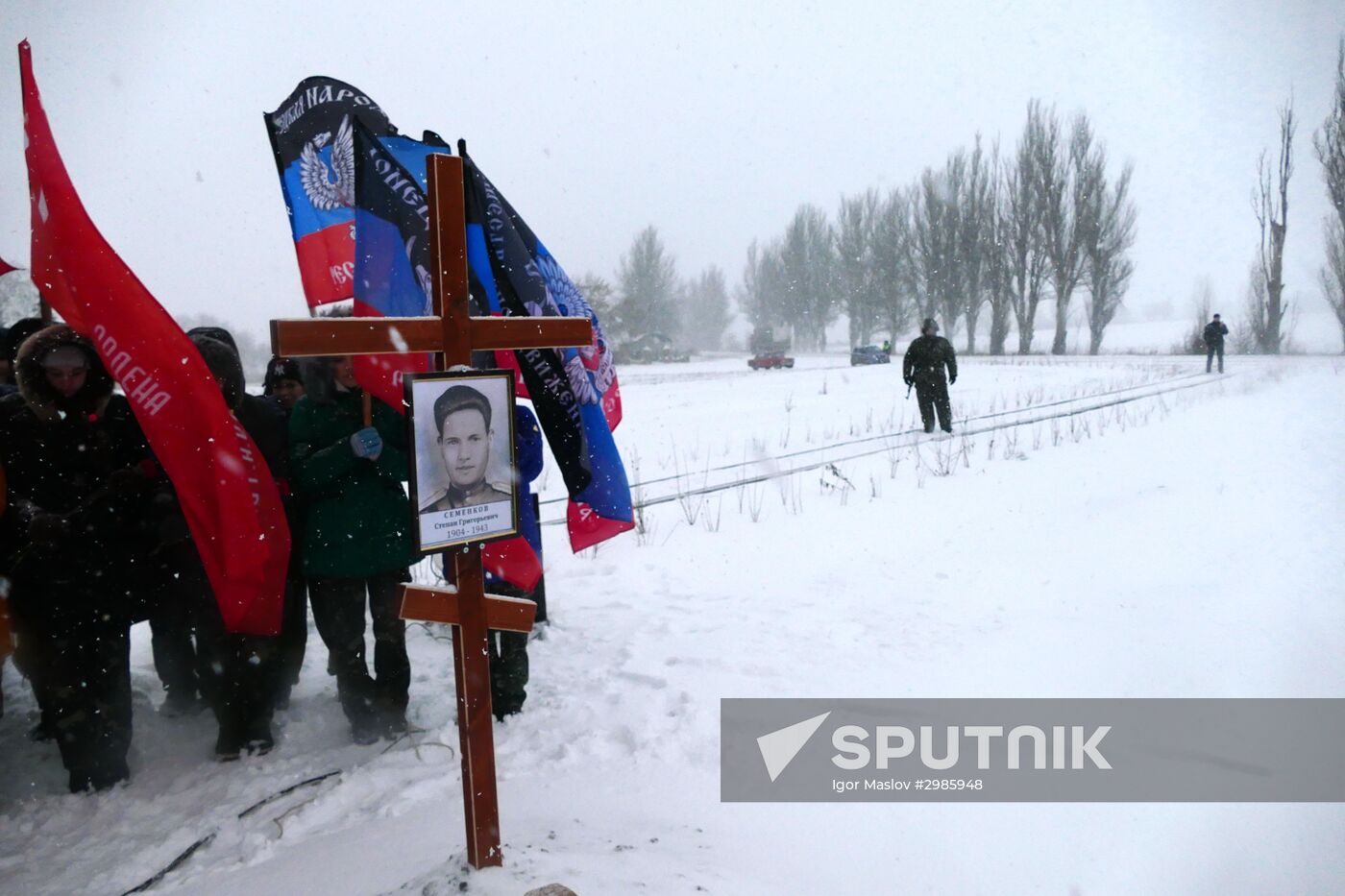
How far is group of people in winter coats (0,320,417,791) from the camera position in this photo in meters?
3.08

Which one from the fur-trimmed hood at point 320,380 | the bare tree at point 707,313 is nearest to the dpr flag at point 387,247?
the fur-trimmed hood at point 320,380

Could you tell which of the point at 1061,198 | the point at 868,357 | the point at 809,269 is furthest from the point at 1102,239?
the point at 809,269

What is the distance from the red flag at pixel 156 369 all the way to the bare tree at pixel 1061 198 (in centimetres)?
4312

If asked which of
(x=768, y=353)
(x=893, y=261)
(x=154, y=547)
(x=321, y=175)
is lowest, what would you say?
(x=154, y=547)

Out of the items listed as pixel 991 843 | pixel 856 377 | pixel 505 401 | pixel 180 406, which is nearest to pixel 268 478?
pixel 180 406

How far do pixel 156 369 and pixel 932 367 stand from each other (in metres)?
10.1

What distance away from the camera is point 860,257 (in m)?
56.1

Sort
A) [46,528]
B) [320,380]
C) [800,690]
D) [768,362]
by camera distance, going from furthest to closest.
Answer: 1. [768,362]
2. [800,690]
3. [320,380]
4. [46,528]

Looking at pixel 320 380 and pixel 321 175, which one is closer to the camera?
pixel 320 380

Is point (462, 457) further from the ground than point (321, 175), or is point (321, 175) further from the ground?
point (321, 175)

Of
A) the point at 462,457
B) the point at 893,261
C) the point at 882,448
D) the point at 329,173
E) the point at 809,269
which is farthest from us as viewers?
the point at 809,269

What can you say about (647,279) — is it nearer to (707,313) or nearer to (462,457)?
(707,313)

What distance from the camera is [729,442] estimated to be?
40.6 feet

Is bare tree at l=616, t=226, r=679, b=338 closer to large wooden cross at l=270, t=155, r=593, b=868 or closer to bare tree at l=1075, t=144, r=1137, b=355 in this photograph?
bare tree at l=1075, t=144, r=1137, b=355
